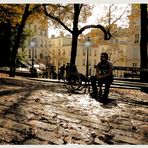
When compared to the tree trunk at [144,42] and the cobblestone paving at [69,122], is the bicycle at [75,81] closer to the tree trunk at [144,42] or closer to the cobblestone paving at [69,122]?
the cobblestone paving at [69,122]

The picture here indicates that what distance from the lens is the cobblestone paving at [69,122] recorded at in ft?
16.9

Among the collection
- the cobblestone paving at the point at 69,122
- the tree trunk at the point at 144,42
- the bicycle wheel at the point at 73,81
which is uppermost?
the tree trunk at the point at 144,42

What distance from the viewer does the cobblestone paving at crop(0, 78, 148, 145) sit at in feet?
16.9

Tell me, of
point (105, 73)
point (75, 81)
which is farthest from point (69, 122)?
point (75, 81)

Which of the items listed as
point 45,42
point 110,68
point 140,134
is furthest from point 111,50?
point 140,134

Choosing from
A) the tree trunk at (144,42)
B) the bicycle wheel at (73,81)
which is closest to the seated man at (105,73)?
the bicycle wheel at (73,81)

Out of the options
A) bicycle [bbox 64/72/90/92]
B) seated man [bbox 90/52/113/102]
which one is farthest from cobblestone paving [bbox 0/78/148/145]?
bicycle [bbox 64/72/90/92]

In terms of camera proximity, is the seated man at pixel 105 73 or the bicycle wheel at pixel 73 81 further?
the bicycle wheel at pixel 73 81

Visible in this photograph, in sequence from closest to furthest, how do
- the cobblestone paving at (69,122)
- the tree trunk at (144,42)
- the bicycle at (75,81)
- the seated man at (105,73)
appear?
the cobblestone paving at (69,122), the seated man at (105,73), the bicycle at (75,81), the tree trunk at (144,42)

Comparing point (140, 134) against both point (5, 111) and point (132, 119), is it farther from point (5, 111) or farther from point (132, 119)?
point (5, 111)

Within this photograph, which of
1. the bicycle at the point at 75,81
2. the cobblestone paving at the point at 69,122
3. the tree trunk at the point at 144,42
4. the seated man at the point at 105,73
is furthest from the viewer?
the tree trunk at the point at 144,42

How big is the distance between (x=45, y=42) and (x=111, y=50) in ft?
68.9

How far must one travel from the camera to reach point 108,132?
5.64 metres

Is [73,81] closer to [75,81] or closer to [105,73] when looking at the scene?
[75,81]
